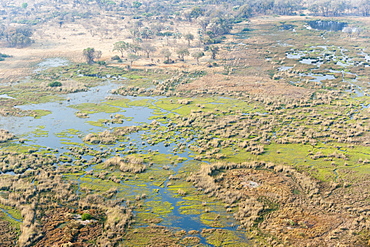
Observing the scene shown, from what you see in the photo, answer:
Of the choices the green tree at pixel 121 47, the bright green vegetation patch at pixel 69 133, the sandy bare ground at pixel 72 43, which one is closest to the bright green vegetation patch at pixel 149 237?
the bright green vegetation patch at pixel 69 133

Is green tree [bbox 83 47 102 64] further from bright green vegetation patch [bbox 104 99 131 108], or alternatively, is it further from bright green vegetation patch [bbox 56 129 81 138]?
bright green vegetation patch [bbox 56 129 81 138]

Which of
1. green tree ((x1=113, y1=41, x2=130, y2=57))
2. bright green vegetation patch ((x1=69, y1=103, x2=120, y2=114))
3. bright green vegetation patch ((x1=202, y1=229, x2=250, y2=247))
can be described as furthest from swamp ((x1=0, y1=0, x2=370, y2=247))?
green tree ((x1=113, y1=41, x2=130, y2=57))

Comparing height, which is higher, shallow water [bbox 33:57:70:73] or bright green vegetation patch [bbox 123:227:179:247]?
shallow water [bbox 33:57:70:73]

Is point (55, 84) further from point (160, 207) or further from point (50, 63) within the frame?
point (160, 207)

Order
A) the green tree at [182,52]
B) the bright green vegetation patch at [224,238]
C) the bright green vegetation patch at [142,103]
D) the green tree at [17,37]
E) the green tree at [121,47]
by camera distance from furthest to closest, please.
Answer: the green tree at [17,37], the green tree at [121,47], the green tree at [182,52], the bright green vegetation patch at [142,103], the bright green vegetation patch at [224,238]

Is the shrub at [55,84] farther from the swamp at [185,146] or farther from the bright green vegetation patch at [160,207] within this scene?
the bright green vegetation patch at [160,207]

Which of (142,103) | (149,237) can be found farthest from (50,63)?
(149,237)
